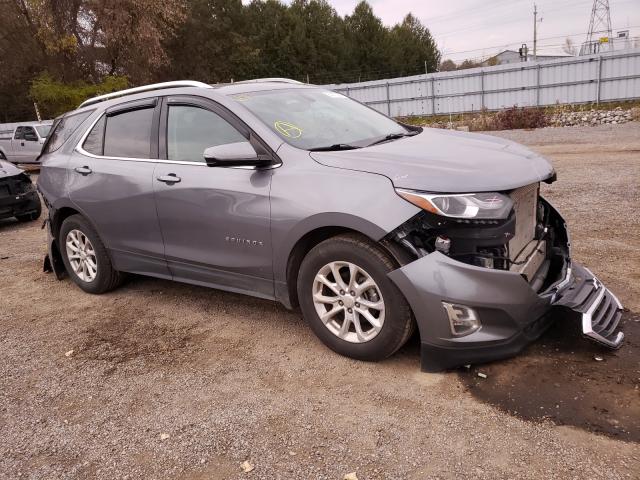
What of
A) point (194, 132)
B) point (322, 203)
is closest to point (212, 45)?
point (194, 132)

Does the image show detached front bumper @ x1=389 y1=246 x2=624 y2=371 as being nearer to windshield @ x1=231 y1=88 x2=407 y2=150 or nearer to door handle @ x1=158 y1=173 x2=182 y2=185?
windshield @ x1=231 y1=88 x2=407 y2=150

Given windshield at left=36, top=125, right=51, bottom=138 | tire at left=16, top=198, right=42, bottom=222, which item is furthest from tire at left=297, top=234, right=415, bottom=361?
windshield at left=36, top=125, right=51, bottom=138

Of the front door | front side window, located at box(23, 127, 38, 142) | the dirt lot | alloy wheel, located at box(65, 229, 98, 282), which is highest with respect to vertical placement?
front side window, located at box(23, 127, 38, 142)

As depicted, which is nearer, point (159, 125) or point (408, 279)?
point (408, 279)

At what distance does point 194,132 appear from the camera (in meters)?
4.15

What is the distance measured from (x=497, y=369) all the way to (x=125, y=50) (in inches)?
1024

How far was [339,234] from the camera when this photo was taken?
3426mm

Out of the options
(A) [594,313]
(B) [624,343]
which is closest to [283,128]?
(A) [594,313]

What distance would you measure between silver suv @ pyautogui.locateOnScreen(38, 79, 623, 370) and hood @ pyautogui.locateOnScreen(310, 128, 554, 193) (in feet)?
0.04

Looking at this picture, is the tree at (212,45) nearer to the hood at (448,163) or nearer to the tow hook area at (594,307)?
the hood at (448,163)

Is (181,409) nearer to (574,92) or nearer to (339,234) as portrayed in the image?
(339,234)

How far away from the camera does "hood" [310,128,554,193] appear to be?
3.12 metres

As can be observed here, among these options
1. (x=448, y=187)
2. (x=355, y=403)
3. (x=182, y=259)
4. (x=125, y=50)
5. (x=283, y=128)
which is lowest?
(x=355, y=403)

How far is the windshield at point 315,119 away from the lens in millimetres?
3812
